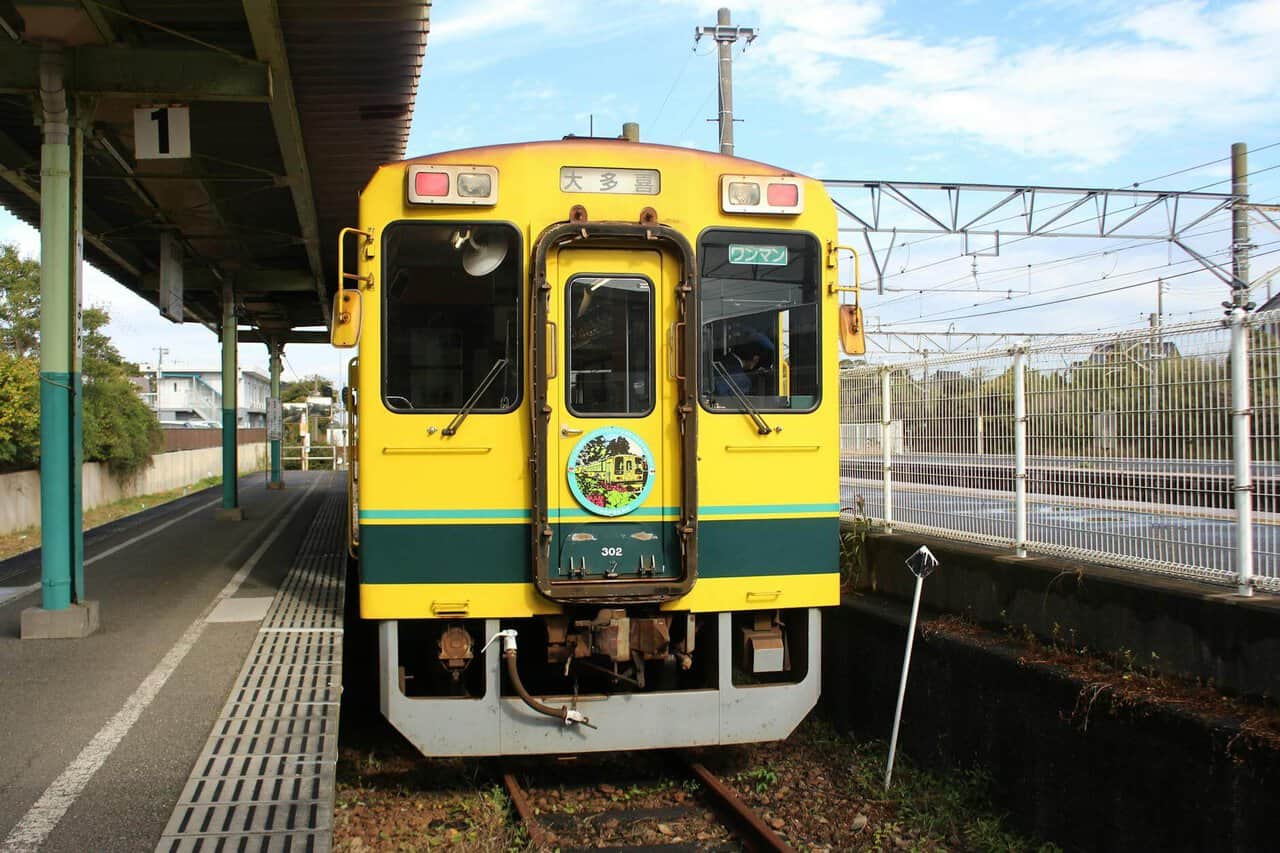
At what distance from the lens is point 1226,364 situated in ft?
17.4

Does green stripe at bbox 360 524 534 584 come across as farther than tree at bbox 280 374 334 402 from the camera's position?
No

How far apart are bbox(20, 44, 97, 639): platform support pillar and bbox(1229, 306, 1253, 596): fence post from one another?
715cm

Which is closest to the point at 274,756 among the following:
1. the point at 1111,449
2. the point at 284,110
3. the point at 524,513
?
the point at 524,513

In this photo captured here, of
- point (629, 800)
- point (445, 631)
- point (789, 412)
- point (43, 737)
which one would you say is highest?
point (789, 412)

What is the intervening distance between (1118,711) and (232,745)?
408 centimetres

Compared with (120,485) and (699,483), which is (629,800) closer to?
(699,483)

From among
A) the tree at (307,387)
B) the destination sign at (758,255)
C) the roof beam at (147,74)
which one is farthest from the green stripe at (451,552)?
the tree at (307,387)

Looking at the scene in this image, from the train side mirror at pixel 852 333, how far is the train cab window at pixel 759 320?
6.3 inches

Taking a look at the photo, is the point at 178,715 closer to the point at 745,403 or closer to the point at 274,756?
the point at 274,756

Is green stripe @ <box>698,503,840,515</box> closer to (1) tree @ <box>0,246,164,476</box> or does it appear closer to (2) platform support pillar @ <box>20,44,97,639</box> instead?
(2) platform support pillar @ <box>20,44,97,639</box>

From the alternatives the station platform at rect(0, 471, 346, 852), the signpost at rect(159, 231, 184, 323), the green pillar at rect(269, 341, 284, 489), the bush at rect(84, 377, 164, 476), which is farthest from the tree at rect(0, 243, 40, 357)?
the station platform at rect(0, 471, 346, 852)

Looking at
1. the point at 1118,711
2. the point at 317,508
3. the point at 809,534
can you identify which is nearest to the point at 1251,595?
the point at 1118,711

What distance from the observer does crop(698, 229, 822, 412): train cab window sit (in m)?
5.89

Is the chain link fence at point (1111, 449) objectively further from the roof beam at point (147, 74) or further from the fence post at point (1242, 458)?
the roof beam at point (147, 74)
